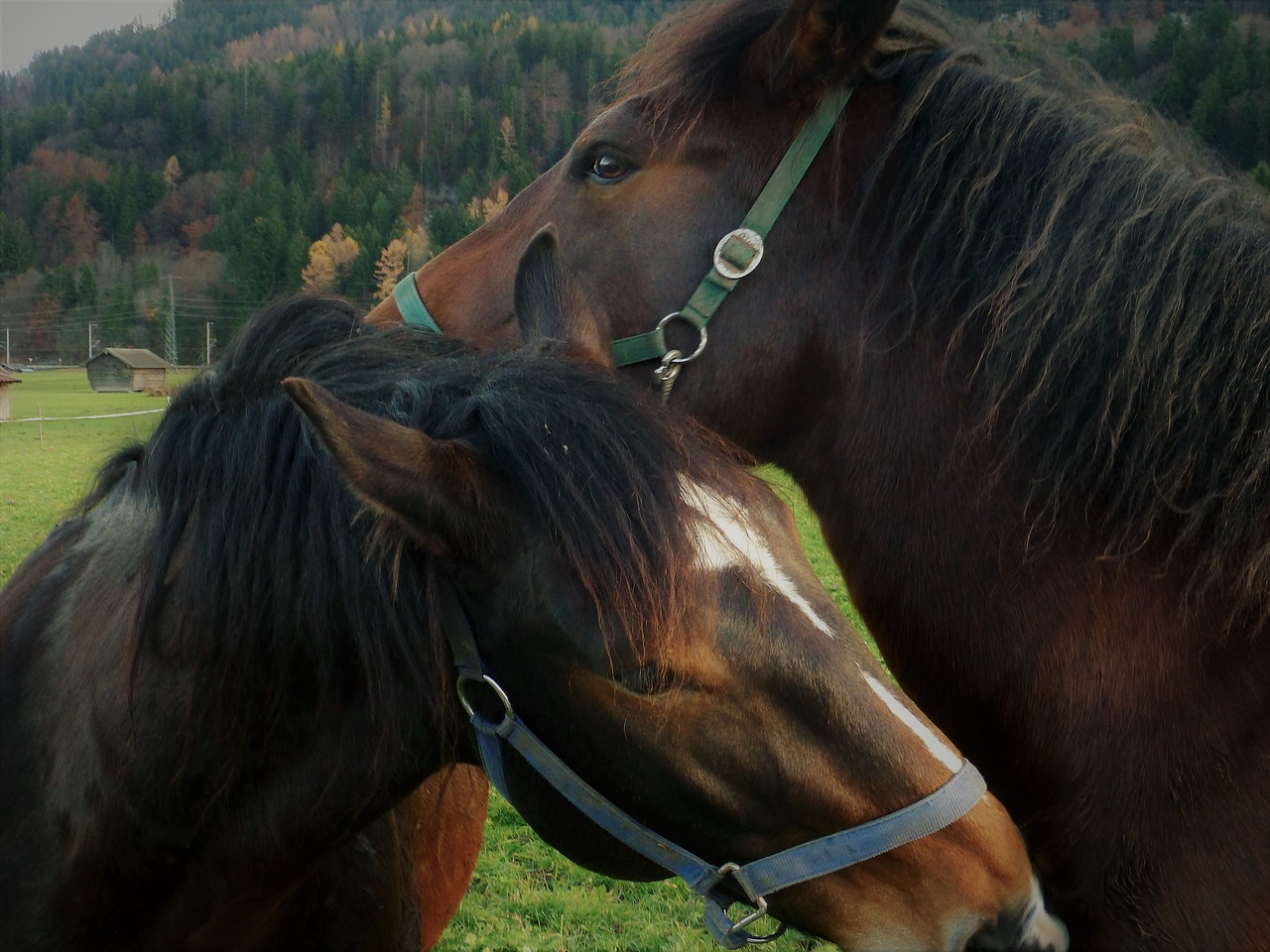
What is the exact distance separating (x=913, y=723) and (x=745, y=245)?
109cm

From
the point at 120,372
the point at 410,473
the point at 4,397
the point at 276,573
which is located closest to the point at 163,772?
the point at 276,573

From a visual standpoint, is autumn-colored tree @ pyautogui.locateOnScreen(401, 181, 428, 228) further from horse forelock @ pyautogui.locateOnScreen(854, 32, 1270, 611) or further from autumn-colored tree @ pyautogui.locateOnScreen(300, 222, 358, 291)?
horse forelock @ pyautogui.locateOnScreen(854, 32, 1270, 611)

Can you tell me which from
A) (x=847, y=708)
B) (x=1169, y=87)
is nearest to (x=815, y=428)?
(x=847, y=708)

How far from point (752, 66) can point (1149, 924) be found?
1967 millimetres

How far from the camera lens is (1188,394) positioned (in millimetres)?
1734

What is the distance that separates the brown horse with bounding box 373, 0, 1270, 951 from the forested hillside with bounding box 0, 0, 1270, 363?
31.7m

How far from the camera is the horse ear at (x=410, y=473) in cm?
131

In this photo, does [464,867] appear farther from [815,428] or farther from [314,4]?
[314,4]

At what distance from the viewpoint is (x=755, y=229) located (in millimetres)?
2084

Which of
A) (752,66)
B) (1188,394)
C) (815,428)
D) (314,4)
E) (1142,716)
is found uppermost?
(752,66)

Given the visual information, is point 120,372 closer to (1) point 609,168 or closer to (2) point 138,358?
(2) point 138,358

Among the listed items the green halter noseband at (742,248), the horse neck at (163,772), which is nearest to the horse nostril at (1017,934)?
the horse neck at (163,772)

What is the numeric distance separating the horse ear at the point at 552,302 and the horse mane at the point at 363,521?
192mm

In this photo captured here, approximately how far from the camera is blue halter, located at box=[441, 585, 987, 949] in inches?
60.4
